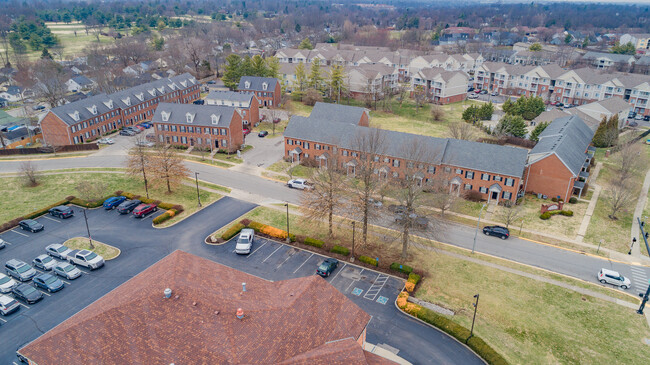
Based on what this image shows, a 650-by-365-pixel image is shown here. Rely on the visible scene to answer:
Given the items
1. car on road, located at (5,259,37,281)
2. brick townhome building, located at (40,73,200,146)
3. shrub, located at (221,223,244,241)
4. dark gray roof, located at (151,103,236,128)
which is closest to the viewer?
car on road, located at (5,259,37,281)

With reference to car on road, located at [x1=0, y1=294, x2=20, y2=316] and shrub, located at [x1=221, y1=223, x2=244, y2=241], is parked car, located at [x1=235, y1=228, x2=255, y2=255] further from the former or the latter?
car on road, located at [x1=0, y1=294, x2=20, y2=316]

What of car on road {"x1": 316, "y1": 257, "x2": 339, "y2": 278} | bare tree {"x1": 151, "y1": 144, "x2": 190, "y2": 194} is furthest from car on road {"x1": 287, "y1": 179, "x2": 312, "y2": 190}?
car on road {"x1": 316, "y1": 257, "x2": 339, "y2": 278}

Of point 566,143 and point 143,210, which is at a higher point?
point 566,143

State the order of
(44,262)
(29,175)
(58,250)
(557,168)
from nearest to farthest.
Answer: (44,262), (58,250), (557,168), (29,175)

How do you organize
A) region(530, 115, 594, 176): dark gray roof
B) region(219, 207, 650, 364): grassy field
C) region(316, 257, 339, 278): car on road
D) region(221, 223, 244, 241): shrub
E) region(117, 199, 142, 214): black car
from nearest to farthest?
region(219, 207, 650, 364): grassy field < region(316, 257, 339, 278): car on road < region(221, 223, 244, 241): shrub < region(117, 199, 142, 214): black car < region(530, 115, 594, 176): dark gray roof

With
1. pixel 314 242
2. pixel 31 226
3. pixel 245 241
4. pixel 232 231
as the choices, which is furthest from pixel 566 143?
pixel 31 226

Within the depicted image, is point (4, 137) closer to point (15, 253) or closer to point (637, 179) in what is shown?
point (15, 253)

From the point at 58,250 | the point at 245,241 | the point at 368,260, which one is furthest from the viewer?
the point at 245,241

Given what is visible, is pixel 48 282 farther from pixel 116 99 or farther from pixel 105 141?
pixel 116 99
